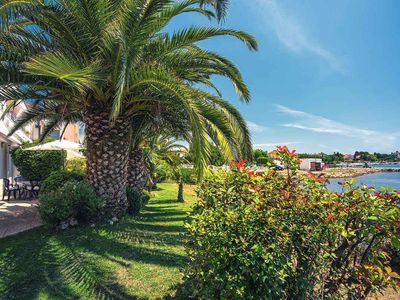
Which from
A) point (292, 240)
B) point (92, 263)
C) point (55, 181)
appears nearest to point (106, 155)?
point (55, 181)

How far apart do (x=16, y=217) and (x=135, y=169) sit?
4671mm

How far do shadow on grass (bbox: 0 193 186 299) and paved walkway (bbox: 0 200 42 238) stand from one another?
72cm

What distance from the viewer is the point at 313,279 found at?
3.32 m

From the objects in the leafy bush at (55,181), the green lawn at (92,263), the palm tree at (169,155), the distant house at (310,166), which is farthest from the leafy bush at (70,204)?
the palm tree at (169,155)

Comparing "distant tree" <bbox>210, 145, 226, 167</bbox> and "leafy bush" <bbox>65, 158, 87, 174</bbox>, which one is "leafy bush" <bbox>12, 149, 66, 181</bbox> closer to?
"leafy bush" <bbox>65, 158, 87, 174</bbox>

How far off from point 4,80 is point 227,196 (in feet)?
21.1

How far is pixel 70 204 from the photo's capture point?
24.6 ft

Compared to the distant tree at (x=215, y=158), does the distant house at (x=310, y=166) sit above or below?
below

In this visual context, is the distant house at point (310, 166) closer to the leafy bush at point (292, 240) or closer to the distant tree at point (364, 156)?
the leafy bush at point (292, 240)

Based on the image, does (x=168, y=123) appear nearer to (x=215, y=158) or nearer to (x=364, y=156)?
(x=215, y=158)

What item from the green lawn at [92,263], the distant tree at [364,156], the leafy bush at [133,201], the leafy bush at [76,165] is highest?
the distant tree at [364,156]

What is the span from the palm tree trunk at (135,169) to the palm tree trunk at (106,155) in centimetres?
311

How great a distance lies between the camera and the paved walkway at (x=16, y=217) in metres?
7.91

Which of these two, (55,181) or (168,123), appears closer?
(55,181)
